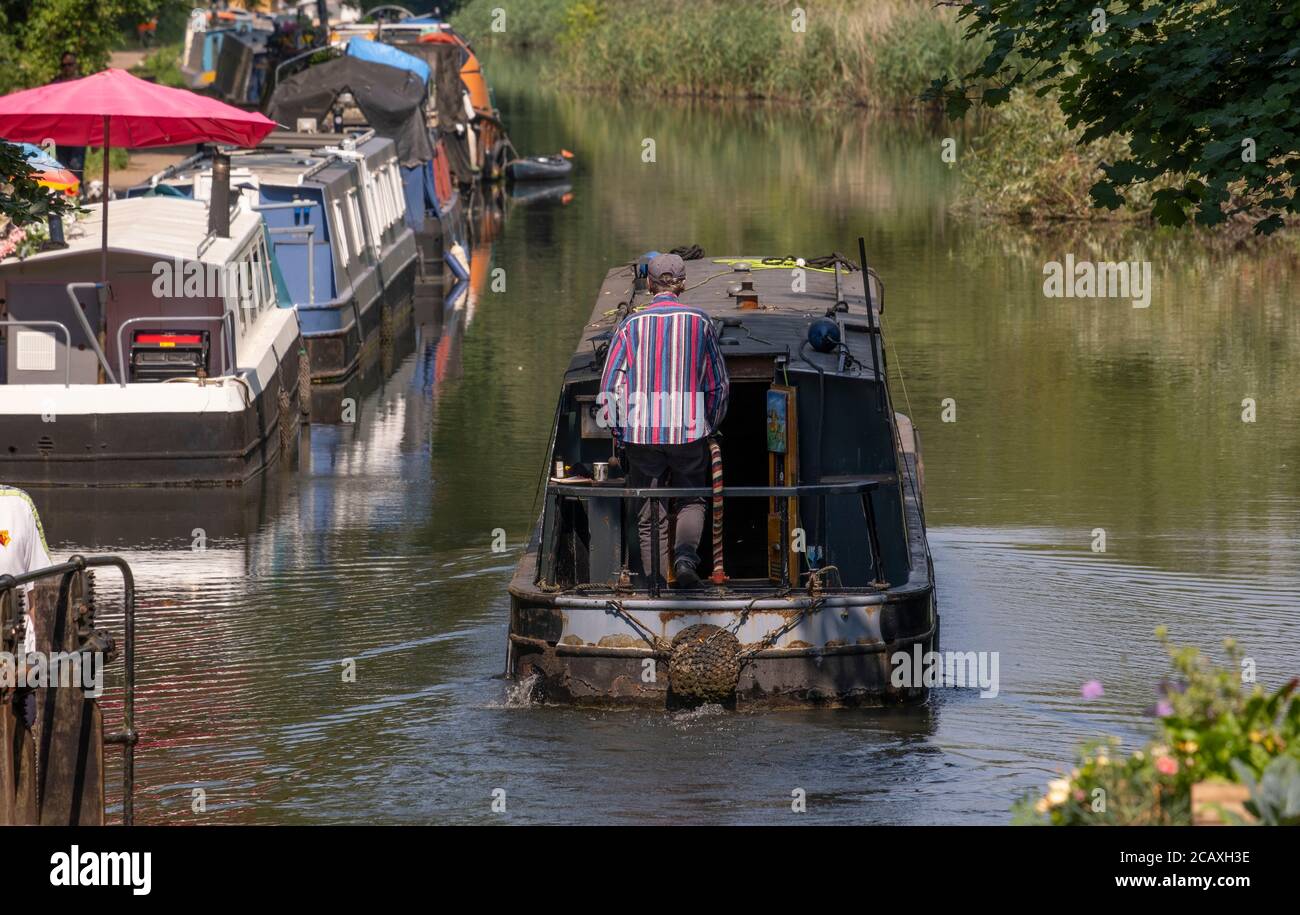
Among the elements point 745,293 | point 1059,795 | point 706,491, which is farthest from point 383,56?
point 1059,795

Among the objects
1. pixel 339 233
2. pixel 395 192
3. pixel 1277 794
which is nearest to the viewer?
pixel 1277 794

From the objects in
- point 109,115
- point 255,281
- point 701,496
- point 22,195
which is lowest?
point 701,496

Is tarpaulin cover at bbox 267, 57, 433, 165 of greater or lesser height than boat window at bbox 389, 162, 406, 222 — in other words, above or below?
above

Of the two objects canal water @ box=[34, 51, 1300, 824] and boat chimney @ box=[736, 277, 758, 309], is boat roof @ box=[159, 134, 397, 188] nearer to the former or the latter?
canal water @ box=[34, 51, 1300, 824]

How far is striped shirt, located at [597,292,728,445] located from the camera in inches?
408

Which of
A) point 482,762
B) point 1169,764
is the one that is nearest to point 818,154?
point 482,762

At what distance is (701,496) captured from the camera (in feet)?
33.6

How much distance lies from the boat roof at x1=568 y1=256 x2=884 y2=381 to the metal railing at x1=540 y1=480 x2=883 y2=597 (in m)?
0.73

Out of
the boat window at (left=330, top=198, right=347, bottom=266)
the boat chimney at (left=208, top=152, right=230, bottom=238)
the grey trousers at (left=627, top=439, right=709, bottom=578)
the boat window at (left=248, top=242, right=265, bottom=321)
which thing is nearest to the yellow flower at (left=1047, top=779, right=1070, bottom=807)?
the grey trousers at (left=627, top=439, right=709, bottom=578)

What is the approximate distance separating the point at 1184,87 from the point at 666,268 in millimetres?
2760

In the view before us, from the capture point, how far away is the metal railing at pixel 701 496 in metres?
10.1

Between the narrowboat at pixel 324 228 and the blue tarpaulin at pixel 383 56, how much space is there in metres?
5.73

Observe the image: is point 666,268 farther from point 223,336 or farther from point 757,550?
point 223,336

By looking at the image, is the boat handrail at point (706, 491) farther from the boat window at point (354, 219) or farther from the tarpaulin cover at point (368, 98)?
the tarpaulin cover at point (368, 98)
